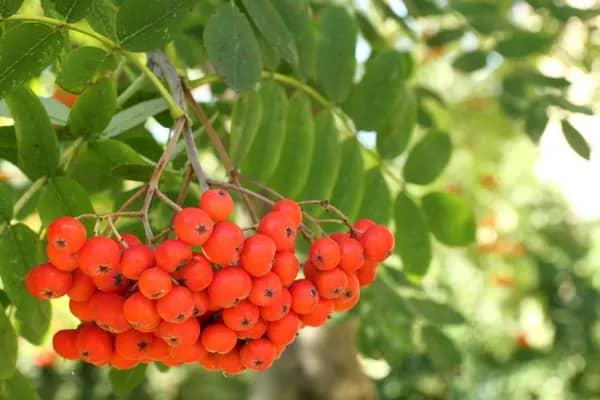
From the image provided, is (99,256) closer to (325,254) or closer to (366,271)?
(325,254)

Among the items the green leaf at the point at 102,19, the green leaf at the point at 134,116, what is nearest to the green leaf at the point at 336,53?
the green leaf at the point at 134,116

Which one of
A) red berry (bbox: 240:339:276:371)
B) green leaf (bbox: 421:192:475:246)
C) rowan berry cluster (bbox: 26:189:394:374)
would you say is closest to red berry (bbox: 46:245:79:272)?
rowan berry cluster (bbox: 26:189:394:374)

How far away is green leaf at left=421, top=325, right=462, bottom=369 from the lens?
186cm

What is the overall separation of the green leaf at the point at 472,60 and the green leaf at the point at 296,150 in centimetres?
83

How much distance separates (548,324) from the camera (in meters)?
5.47

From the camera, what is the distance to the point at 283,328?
38.4 inches

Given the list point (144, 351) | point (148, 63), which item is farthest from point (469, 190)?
point (144, 351)

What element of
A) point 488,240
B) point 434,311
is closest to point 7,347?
point 434,311

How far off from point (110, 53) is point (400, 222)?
60 centimetres

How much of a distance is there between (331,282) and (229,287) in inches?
5.6

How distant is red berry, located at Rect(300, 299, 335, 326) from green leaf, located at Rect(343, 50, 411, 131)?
605mm

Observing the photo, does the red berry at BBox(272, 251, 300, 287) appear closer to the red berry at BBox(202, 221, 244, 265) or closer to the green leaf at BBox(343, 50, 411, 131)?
the red berry at BBox(202, 221, 244, 265)

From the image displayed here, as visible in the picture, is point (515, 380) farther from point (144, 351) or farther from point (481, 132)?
point (144, 351)

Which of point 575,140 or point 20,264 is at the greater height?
point 20,264
